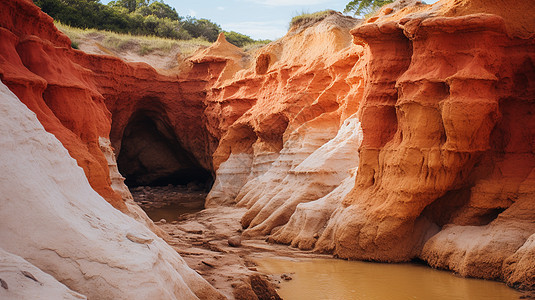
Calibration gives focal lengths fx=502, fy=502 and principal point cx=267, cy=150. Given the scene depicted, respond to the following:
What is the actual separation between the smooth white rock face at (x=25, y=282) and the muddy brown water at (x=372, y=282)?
4661mm

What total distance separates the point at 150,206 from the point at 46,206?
1901 cm

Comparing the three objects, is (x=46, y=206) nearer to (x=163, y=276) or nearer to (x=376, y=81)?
(x=163, y=276)

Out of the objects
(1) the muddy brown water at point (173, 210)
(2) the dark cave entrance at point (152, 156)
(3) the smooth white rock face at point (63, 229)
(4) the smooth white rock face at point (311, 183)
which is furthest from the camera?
(2) the dark cave entrance at point (152, 156)

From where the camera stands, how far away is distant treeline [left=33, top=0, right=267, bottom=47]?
32.7 metres

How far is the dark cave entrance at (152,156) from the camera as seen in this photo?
27.0m

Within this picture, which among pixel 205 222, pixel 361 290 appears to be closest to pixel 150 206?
pixel 205 222

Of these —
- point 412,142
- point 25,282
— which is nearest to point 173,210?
point 412,142

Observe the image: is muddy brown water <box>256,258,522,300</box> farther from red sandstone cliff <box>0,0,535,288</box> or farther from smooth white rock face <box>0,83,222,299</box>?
smooth white rock face <box>0,83,222,299</box>

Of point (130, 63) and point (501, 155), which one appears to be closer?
point (501, 155)

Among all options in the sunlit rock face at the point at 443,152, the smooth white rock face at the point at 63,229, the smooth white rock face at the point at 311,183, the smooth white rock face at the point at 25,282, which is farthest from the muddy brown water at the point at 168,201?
the smooth white rock face at the point at 25,282

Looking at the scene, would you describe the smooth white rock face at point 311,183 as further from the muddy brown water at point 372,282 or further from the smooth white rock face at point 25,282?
the smooth white rock face at point 25,282

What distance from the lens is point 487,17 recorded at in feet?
29.7

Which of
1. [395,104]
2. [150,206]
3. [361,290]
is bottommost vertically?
[150,206]

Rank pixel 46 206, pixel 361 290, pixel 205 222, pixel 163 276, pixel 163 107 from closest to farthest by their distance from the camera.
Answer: pixel 46 206
pixel 163 276
pixel 361 290
pixel 205 222
pixel 163 107
